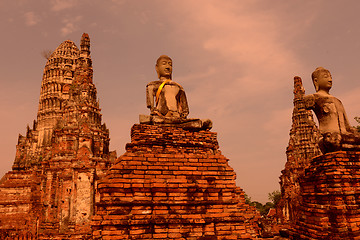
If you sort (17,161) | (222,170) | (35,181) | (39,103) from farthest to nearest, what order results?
(39,103) → (17,161) → (35,181) → (222,170)

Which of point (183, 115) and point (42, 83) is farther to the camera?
point (42, 83)

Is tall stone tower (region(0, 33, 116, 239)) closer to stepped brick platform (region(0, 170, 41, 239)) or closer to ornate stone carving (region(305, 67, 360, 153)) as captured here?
stepped brick platform (region(0, 170, 41, 239))

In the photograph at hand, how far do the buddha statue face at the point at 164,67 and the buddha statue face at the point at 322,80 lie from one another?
372cm

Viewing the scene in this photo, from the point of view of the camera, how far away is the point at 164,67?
688 cm

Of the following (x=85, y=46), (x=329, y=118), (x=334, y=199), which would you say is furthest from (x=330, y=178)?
(x=85, y=46)

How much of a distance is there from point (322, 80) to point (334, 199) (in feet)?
9.47

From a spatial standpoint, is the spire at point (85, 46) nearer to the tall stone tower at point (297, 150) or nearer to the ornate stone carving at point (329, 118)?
the tall stone tower at point (297, 150)

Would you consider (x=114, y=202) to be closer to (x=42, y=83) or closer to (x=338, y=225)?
(x=338, y=225)

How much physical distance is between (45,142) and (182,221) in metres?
43.3

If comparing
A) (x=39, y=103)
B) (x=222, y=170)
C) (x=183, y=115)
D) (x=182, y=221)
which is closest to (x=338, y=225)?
(x=222, y=170)

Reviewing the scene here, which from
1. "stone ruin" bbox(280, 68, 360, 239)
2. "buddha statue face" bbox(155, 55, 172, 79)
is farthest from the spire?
"stone ruin" bbox(280, 68, 360, 239)

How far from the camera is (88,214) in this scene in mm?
27000

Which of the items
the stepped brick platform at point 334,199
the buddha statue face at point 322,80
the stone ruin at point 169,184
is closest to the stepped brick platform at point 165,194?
the stone ruin at point 169,184

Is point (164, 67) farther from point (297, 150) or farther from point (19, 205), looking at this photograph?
point (19, 205)
